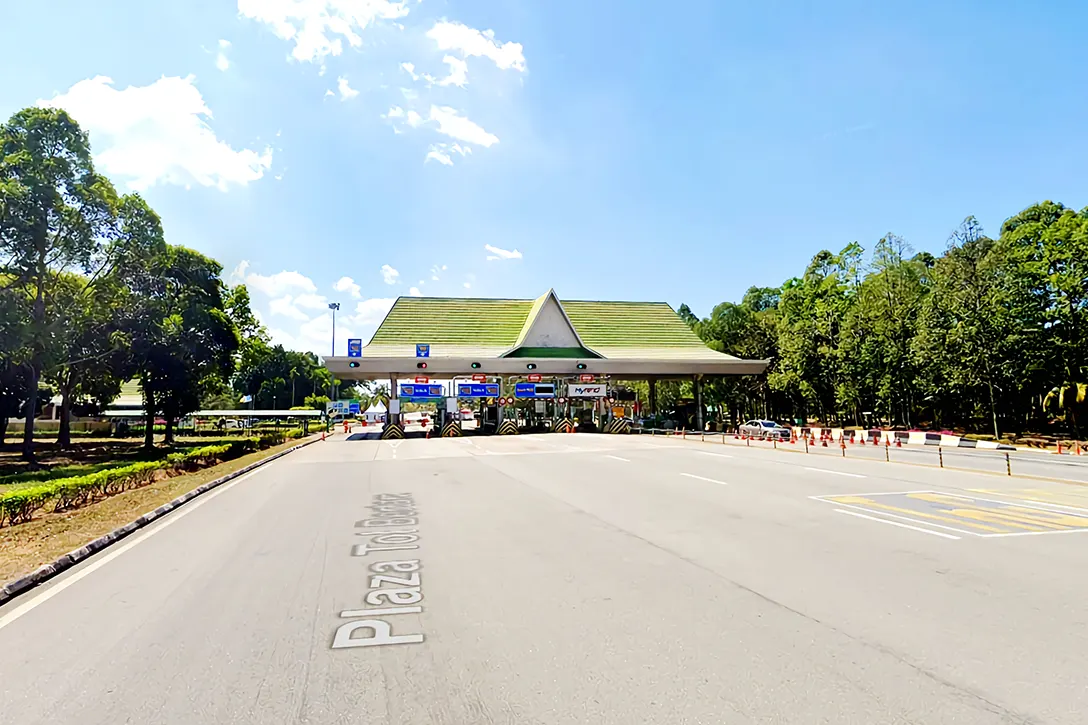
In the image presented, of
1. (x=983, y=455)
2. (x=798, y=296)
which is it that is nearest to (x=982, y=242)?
(x=798, y=296)

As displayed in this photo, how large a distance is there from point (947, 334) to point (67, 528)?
4006 cm

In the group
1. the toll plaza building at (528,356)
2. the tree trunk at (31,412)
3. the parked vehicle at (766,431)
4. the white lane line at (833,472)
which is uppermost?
the toll plaza building at (528,356)

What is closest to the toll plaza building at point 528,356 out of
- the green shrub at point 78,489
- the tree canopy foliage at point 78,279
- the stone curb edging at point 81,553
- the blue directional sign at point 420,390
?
the blue directional sign at point 420,390

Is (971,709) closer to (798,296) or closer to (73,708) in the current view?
(73,708)

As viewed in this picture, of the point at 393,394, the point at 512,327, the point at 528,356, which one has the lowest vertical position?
the point at 393,394

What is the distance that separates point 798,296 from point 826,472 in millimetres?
44412

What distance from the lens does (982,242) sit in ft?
141

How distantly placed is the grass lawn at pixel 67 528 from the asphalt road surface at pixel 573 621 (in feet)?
2.03

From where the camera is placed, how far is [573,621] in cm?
542

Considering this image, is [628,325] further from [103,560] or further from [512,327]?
[103,560]

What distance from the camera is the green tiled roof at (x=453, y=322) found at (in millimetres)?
56688

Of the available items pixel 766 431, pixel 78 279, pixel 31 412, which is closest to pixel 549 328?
pixel 766 431

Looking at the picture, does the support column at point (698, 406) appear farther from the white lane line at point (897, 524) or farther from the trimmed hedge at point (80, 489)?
the white lane line at point (897, 524)

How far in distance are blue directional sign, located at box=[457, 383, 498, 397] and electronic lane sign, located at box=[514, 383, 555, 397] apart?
2.06 m
